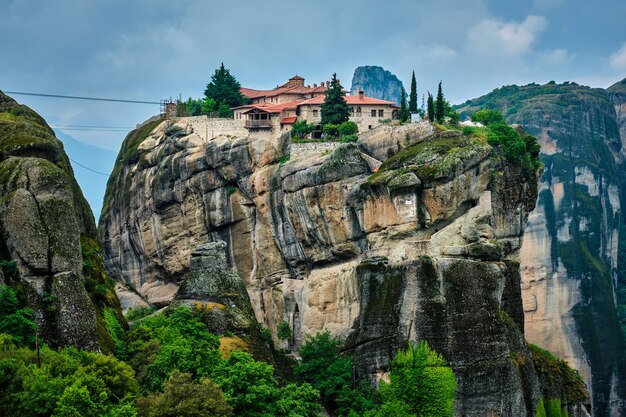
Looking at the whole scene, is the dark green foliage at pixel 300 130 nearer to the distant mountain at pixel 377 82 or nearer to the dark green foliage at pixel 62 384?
the dark green foliage at pixel 62 384

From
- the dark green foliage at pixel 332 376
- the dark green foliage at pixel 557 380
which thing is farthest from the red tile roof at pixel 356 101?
the dark green foliage at pixel 557 380

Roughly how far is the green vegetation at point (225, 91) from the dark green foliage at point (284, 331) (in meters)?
18.5

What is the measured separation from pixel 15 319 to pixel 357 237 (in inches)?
1135

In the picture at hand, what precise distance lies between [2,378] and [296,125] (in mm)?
39895

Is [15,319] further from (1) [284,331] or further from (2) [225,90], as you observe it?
(2) [225,90]

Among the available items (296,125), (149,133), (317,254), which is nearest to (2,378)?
(317,254)

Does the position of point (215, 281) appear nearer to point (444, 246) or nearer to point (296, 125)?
point (444, 246)

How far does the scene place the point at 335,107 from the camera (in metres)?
82.0

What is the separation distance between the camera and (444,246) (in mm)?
68438

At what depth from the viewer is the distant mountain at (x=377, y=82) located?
584 feet

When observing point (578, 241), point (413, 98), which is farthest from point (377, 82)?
point (413, 98)

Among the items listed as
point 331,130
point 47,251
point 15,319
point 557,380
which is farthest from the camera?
point 331,130

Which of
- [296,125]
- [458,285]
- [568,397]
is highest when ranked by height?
[296,125]

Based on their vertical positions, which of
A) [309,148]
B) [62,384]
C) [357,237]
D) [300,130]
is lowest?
[62,384]
